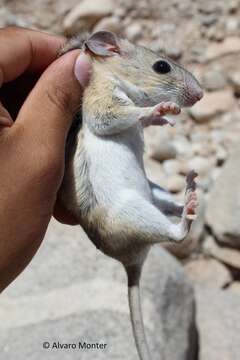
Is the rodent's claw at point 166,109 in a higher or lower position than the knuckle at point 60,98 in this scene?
higher

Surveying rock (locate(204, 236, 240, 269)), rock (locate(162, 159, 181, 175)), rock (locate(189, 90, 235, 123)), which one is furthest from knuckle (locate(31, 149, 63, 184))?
rock (locate(189, 90, 235, 123))

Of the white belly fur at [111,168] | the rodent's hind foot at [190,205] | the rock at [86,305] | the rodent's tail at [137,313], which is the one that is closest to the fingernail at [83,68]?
the white belly fur at [111,168]

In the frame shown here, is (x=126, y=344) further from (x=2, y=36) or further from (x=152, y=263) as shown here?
(x=2, y=36)

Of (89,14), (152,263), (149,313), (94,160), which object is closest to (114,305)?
(149,313)

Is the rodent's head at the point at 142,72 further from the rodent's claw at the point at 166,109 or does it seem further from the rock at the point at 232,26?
the rock at the point at 232,26

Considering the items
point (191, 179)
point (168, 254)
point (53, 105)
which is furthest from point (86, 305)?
point (53, 105)
